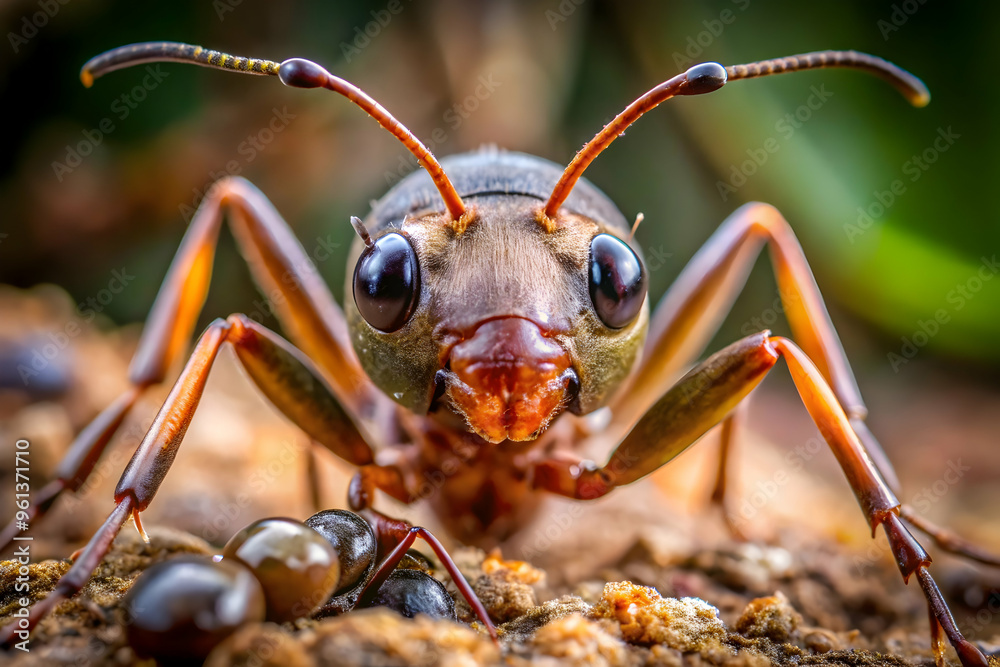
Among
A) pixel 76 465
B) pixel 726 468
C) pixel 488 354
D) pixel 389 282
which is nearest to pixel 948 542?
pixel 726 468

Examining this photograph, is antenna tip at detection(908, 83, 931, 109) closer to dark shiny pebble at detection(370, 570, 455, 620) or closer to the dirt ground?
the dirt ground

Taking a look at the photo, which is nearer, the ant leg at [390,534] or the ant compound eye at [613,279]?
the ant leg at [390,534]

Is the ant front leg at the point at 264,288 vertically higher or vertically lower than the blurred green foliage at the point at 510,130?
lower

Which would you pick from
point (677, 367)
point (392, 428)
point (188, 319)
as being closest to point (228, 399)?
point (188, 319)

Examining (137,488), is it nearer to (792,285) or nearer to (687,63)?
(792,285)

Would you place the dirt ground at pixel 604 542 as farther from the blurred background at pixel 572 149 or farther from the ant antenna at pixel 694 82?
the ant antenna at pixel 694 82

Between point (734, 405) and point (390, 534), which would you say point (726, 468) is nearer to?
point (734, 405)

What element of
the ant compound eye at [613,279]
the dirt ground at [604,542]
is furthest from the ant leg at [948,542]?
the ant compound eye at [613,279]
